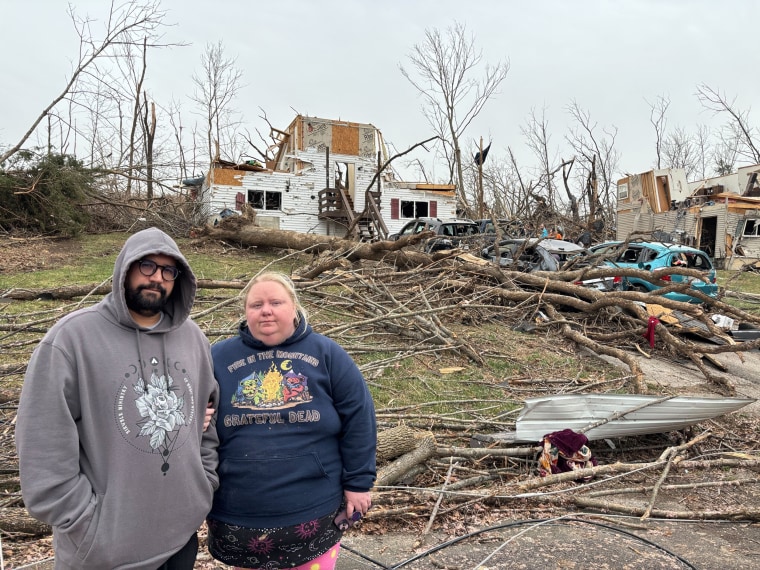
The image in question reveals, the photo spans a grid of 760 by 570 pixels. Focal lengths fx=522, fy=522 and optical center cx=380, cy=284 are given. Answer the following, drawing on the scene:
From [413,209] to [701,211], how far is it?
12584 mm

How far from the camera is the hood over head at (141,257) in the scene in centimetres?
159

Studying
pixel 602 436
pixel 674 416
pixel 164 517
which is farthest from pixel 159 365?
pixel 674 416

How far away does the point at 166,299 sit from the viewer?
1.74 m

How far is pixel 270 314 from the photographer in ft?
6.10

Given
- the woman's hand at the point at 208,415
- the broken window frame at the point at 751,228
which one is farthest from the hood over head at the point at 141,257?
the broken window frame at the point at 751,228

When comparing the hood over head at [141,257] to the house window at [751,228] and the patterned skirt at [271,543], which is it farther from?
the house window at [751,228]

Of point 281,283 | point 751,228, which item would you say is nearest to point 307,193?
point 751,228

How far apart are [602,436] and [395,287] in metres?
5.56

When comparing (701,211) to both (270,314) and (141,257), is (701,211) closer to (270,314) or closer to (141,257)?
(270,314)

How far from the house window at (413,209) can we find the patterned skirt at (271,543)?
79.2 ft

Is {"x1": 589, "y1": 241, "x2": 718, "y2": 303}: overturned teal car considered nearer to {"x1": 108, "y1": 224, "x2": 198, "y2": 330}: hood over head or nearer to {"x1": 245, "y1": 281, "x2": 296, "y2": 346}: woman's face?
{"x1": 245, "y1": 281, "x2": 296, "y2": 346}: woman's face

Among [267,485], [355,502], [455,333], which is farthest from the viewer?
[455,333]

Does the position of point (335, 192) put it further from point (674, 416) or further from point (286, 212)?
point (674, 416)

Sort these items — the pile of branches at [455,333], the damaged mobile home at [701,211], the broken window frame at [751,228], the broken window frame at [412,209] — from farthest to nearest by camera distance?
the broken window frame at [412,209], the broken window frame at [751,228], the damaged mobile home at [701,211], the pile of branches at [455,333]
